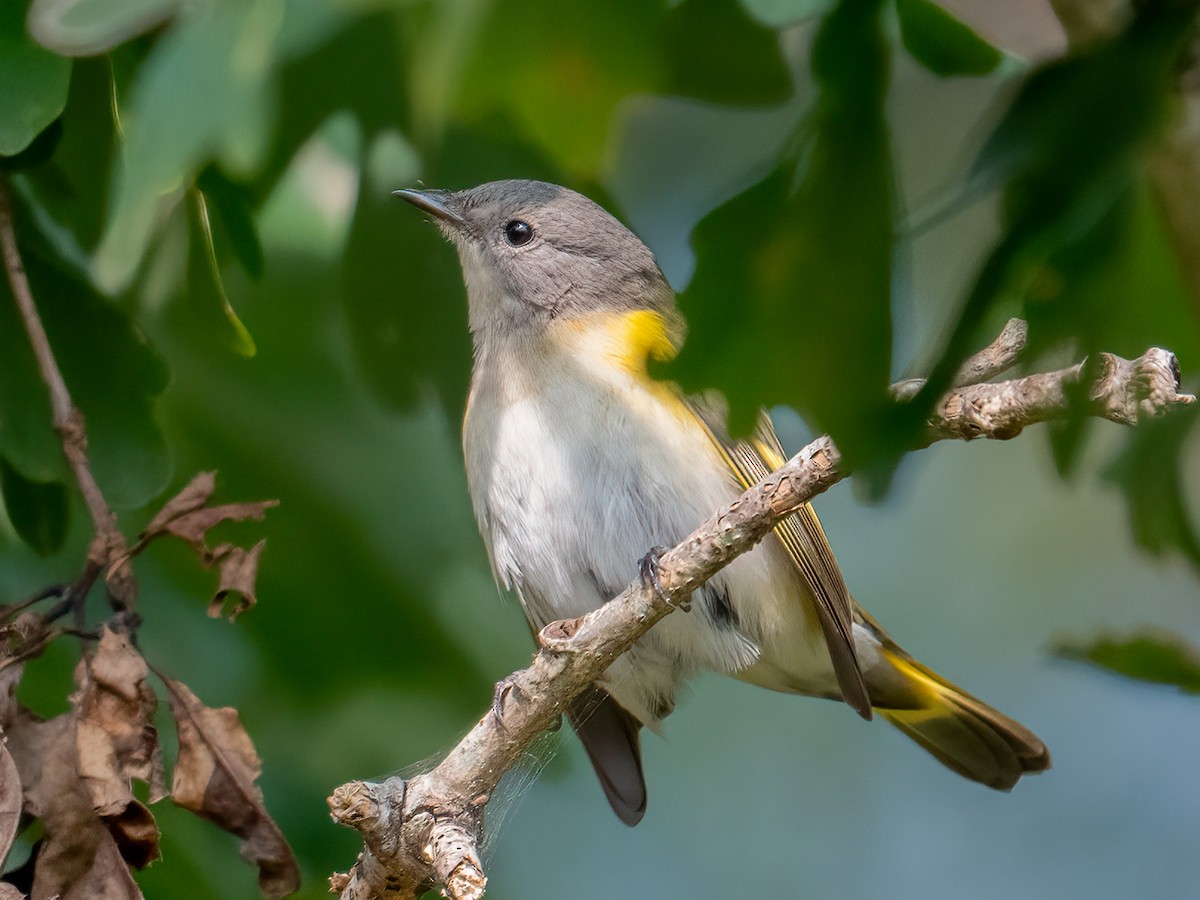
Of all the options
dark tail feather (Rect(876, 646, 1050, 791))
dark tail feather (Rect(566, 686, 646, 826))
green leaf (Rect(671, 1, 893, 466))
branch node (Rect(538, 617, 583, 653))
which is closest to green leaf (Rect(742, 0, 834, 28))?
green leaf (Rect(671, 1, 893, 466))

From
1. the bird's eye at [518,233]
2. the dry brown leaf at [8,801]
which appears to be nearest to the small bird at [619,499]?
the bird's eye at [518,233]

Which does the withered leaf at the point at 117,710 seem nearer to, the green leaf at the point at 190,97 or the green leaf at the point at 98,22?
the green leaf at the point at 190,97

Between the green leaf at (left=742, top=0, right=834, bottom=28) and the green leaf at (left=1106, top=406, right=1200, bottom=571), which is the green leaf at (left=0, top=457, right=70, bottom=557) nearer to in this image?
the green leaf at (left=742, top=0, right=834, bottom=28)

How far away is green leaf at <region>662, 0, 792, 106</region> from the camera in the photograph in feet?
5.34

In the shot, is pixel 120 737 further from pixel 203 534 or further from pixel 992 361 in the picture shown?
pixel 992 361

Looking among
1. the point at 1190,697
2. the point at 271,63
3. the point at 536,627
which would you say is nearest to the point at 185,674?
the point at 536,627

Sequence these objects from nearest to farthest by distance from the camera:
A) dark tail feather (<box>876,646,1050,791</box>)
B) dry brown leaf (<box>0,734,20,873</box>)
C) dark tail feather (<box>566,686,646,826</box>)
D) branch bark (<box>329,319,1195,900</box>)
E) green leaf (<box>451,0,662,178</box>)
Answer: branch bark (<box>329,319,1195,900</box>) < dry brown leaf (<box>0,734,20,873</box>) < green leaf (<box>451,0,662,178</box>) < dark tail feather (<box>566,686,646,826</box>) < dark tail feather (<box>876,646,1050,791</box>)

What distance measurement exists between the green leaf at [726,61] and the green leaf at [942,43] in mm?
340

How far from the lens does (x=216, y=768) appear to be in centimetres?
178

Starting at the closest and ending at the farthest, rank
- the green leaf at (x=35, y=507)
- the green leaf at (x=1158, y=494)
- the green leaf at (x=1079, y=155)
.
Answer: the green leaf at (x=1079, y=155), the green leaf at (x=1158, y=494), the green leaf at (x=35, y=507)

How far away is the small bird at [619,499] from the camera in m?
2.46

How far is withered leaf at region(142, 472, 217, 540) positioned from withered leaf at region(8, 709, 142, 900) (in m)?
0.33

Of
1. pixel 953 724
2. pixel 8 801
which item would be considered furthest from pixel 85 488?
pixel 953 724

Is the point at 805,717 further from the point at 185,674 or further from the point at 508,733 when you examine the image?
the point at 508,733
